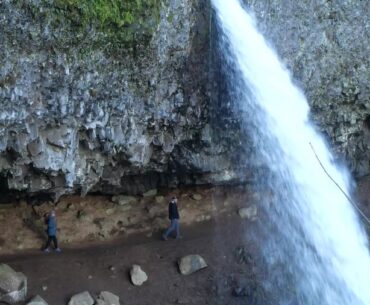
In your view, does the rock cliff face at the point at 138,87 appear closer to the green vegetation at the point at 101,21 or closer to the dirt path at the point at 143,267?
the green vegetation at the point at 101,21

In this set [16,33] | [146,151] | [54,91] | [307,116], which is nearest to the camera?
[16,33]

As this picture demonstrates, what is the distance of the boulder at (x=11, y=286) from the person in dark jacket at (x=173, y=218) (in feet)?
14.5

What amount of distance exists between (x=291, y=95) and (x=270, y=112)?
3.41 ft

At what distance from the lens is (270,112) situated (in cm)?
1522

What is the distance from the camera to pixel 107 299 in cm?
1462

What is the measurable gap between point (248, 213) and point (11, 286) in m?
7.75

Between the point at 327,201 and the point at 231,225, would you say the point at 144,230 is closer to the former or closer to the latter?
the point at 231,225

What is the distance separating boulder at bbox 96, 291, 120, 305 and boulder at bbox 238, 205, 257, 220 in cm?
531

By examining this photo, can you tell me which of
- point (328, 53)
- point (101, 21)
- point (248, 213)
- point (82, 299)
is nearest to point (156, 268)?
point (82, 299)

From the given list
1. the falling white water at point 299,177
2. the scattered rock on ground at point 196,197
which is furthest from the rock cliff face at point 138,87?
the scattered rock on ground at point 196,197

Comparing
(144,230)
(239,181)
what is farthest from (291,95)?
(144,230)

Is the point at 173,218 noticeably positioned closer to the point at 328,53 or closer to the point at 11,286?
the point at 11,286

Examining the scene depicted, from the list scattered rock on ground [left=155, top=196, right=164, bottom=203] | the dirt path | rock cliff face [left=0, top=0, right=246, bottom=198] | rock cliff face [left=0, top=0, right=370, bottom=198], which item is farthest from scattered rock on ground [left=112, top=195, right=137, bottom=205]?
rock cliff face [left=0, top=0, right=246, bottom=198]

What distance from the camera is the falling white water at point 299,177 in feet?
48.0
